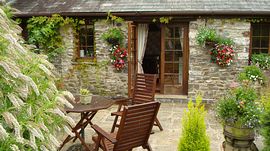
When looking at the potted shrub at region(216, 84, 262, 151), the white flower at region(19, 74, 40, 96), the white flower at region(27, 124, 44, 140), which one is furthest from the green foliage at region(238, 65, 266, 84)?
the white flower at region(27, 124, 44, 140)

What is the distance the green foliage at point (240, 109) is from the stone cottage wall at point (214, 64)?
3.94m

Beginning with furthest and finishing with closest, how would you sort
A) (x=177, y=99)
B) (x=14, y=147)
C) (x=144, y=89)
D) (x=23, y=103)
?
1. (x=177, y=99)
2. (x=144, y=89)
3. (x=23, y=103)
4. (x=14, y=147)

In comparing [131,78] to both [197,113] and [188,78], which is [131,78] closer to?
[188,78]

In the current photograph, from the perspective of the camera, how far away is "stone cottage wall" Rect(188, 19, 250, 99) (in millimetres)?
7953

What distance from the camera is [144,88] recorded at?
18.7 feet

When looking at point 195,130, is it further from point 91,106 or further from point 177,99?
point 177,99

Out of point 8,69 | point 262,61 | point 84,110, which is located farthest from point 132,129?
point 262,61

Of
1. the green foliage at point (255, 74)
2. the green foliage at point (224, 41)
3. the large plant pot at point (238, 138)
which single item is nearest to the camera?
the large plant pot at point (238, 138)

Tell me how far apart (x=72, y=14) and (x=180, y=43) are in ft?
10.7

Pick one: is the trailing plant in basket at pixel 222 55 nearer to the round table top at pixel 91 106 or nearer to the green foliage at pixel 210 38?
the green foliage at pixel 210 38

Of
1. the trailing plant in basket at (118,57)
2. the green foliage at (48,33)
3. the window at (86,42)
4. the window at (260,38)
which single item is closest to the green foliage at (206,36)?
the window at (260,38)

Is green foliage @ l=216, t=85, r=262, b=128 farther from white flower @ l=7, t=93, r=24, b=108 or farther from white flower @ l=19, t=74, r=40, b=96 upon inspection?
white flower @ l=7, t=93, r=24, b=108

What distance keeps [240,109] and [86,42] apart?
592 cm

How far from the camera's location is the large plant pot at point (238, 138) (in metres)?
4.11
